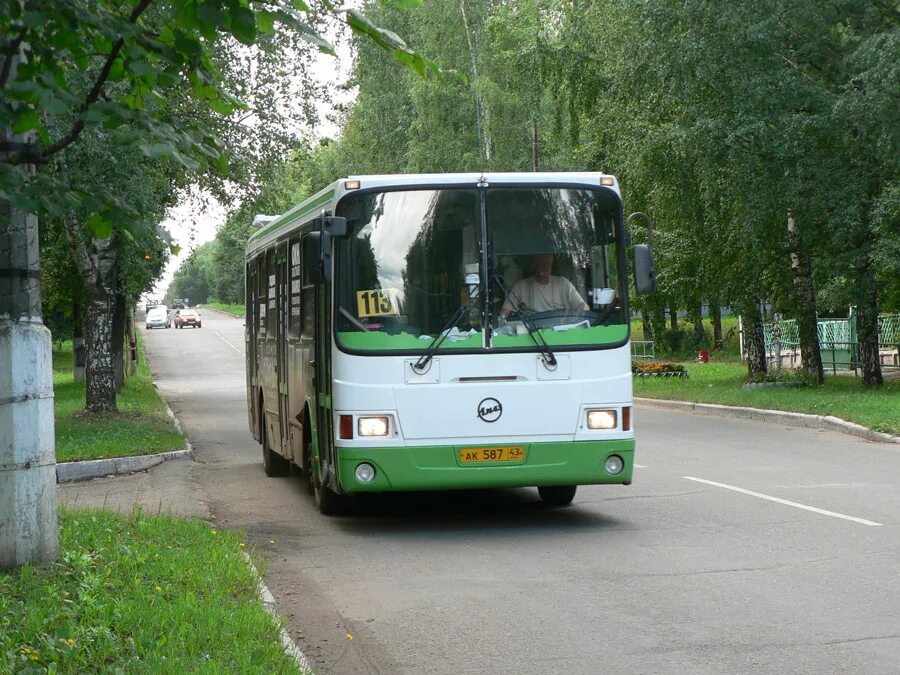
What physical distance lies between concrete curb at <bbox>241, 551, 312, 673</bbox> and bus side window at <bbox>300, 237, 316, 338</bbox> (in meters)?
3.16

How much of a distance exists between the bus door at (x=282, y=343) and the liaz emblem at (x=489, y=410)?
3613 mm

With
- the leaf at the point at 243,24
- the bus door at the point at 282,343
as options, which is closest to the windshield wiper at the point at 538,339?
the bus door at the point at 282,343

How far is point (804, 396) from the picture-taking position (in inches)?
985

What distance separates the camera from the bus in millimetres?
10469

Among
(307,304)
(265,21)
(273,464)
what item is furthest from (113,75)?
(273,464)

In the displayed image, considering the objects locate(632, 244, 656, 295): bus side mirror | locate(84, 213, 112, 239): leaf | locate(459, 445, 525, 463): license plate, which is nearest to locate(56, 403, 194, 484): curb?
locate(459, 445, 525, 463): license plate

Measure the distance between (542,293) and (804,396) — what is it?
1557cm

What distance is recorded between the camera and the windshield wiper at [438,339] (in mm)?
10477

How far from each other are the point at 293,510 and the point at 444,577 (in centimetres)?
411

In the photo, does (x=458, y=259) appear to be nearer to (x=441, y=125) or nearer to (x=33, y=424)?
(x=33, y=424)

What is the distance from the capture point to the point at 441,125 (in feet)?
167

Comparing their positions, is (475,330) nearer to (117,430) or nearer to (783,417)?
(117,430)

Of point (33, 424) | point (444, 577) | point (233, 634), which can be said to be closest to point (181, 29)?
point (233, 634)

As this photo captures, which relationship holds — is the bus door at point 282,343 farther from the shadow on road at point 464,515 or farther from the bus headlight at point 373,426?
the bus headlight at point 373,426
